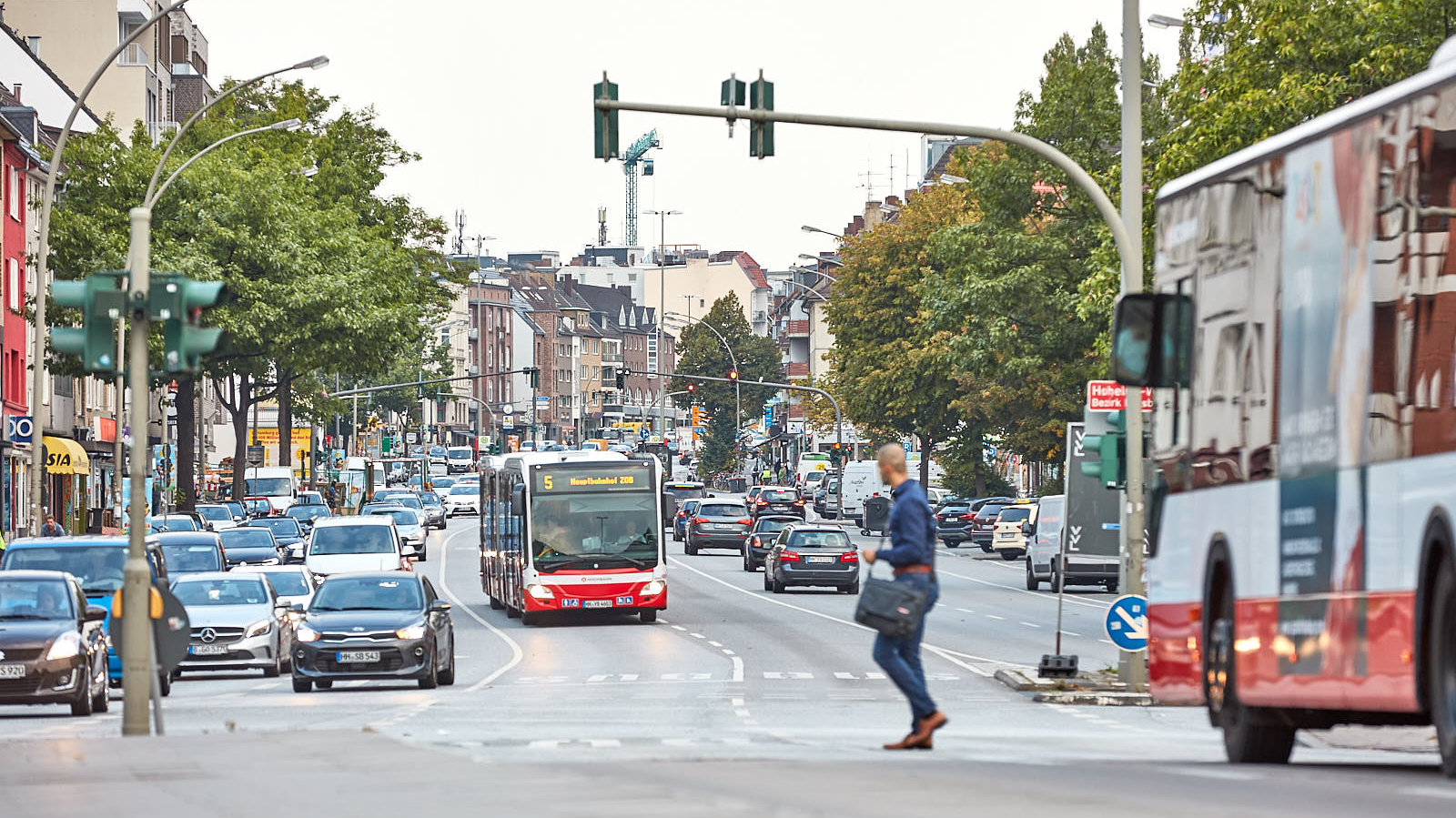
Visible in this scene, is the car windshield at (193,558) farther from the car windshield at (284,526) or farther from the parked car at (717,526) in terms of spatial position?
the parked car at (717,526)

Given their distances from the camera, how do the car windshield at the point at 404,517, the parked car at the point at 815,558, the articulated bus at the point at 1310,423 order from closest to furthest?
1. the articulated bus at the point at 1310,423
2. the parked car at the point at 815,558
3. the car windshield at the point at 404,517

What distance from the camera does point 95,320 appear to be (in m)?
17.9

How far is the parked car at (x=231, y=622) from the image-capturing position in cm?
3111

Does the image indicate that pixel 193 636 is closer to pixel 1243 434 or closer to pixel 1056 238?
pixel 1243 434

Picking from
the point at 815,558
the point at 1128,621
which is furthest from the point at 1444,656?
the point at 815,558

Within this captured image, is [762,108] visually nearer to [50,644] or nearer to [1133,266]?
[1133,266]

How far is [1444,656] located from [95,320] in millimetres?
10726

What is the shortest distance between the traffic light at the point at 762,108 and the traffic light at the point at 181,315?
7336mm

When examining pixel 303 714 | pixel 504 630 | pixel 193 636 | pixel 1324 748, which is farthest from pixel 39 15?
pixel 1324 748

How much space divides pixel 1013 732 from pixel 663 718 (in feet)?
12.8

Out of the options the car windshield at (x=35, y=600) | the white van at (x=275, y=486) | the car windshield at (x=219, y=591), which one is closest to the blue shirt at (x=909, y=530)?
the car windshield at (x=35, y=600)

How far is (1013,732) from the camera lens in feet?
63.7

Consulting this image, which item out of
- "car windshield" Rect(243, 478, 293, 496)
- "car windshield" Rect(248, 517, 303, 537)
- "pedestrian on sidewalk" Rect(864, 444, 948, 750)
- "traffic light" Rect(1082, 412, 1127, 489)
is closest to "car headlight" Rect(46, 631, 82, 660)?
"traffic light" Rect(1082, 412, 1127, 489)

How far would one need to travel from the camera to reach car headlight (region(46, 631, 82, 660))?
24.0 metres
